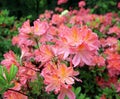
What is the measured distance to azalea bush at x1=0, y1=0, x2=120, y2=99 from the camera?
6.23 feet

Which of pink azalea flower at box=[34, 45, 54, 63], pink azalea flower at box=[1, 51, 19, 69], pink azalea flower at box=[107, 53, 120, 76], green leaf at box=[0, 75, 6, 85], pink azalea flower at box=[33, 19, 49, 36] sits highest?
pink azalea flower at box=[33, 19, 49, 36]

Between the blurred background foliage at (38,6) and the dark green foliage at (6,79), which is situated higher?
the blurred background foliage at (38,6)

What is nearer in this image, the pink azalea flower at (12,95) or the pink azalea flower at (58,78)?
the pink azalea flower at (58,78)

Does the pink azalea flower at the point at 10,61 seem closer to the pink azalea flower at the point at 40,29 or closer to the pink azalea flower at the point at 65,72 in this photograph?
the pink azalea flower at the point at 40,29

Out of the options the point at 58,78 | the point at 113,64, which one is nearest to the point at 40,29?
the point at 58,78

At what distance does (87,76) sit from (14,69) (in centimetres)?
117

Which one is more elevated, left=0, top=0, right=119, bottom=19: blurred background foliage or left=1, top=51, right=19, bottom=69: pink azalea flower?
left=0, top=0, right=119, bottom=19: blurred background foliage

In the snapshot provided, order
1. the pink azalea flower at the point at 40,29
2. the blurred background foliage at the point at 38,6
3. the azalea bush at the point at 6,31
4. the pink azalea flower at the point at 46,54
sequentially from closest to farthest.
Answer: the pink azalea flower at the point at 46,54
the pink azalea flower at the point at 40,29
the azalea bush at the point at 6,31
the blurred background foliage at the point at 38,6

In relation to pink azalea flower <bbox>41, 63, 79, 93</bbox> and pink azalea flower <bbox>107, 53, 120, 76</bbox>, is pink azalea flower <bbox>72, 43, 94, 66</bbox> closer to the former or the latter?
pink azalea flower <bbox>41, 63, 79, 93</bbox>

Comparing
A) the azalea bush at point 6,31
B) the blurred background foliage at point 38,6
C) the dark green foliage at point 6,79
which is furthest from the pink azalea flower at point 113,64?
A: the blurred background foliage at point 38,6

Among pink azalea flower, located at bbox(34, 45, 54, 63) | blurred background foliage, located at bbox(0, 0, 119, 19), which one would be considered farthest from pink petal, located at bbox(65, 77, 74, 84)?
blurred background foliage, located at bbox(0, 0, 119, 19)

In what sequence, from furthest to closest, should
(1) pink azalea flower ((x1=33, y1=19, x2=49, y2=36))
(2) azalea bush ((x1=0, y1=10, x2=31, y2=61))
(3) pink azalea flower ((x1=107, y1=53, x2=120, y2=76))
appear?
(2) azalea bush ((x1=0, y1=10, x2=31, y2=61))
(3) pink azalea flower ((x1=107, y1=53, x2=120, y2=76))
(1) pink azalea flower ((x1=33, y1=19, x2=49, y2=36))

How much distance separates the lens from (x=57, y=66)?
1.98 meters

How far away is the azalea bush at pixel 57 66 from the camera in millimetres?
1898
